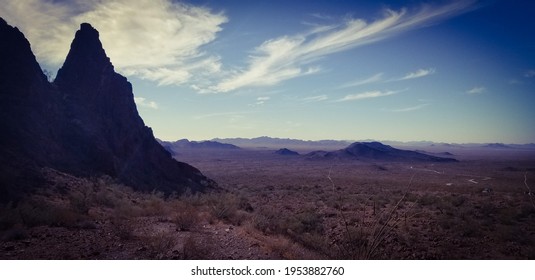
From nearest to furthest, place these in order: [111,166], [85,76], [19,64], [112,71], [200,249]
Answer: [200,249] < [19,64] < [111,166] < [85,76] < [112,71]

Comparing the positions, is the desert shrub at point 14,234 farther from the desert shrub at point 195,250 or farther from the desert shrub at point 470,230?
the desert shrub at point 470,230

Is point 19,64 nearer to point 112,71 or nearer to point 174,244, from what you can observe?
point 112,71

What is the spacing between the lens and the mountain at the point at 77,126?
14.8m

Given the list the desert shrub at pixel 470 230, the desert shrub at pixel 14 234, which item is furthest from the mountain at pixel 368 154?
the desert shrub at pixel 14 234

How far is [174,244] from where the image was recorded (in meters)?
6.24

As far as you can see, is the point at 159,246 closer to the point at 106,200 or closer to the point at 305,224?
the point at 305,224

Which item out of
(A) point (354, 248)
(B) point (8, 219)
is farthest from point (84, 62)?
(A) point (354, 248)

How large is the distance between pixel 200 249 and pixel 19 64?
1769 centimetres

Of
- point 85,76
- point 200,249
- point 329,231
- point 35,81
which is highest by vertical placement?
point 85,76

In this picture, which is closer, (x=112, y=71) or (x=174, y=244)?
(x=174, y=244)

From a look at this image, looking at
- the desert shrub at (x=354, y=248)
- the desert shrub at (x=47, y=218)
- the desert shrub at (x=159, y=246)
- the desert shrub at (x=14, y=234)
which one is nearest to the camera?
the desert shrub at (x=354, y=248)

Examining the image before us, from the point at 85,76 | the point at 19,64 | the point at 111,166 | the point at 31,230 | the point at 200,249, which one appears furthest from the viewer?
the point at 85,76

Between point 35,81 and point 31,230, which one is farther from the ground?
point 35,81
